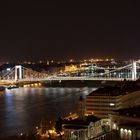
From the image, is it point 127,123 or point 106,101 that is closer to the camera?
point 127,123

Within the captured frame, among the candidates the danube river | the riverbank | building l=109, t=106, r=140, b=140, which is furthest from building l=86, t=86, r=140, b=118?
the riverbank

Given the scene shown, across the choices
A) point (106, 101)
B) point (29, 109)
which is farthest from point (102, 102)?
point (29, 109)

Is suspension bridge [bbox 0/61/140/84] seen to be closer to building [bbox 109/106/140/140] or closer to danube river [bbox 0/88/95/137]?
danube river [bbox 0/88/95/137]

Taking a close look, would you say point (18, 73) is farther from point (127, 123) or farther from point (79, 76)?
point (127, 123)

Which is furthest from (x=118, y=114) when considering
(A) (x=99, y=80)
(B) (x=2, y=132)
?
(A) (x=99, y=80)

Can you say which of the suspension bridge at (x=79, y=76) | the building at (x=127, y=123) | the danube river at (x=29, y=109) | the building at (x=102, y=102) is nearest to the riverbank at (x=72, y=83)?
the suspension bridge at (x=79, y=76)

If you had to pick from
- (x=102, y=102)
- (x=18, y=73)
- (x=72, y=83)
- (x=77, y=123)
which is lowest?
(x=77, y=123)

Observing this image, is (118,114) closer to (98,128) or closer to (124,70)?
(98,128)

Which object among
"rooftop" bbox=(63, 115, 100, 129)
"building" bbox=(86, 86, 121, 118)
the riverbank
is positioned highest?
the riverbank
